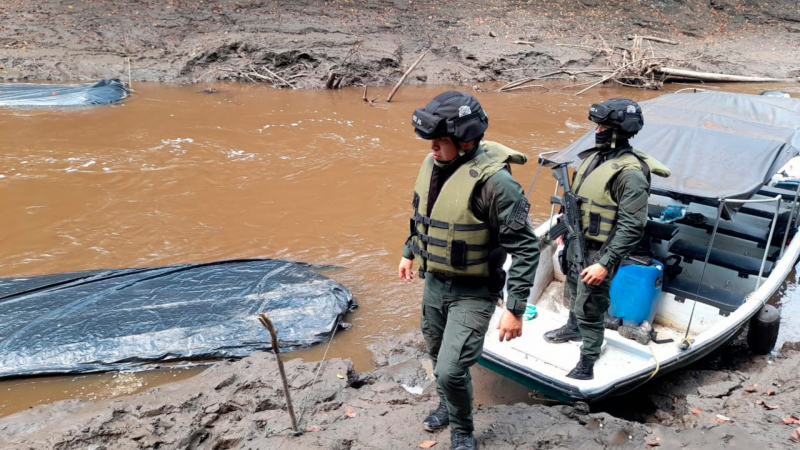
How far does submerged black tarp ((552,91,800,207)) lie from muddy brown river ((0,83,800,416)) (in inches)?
83.8

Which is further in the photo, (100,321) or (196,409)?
(100,321)

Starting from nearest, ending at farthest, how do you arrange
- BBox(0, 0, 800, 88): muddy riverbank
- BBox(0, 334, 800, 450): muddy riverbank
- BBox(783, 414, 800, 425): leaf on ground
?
BBox(0, 334, 800, 450): muddy riverbank → BBox(783, 414, 800, 425): leaf on ground → BBox(0, 0, 800, 88): muddy riverbank

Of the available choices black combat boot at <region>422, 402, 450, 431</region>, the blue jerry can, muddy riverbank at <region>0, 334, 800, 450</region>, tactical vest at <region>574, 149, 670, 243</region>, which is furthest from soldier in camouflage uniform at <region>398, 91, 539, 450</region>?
the blue jerry can

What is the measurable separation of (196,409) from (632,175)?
3.38 m

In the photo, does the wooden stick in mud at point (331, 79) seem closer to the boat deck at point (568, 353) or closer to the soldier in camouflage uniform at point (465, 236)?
the boat deck at point (568, 353)

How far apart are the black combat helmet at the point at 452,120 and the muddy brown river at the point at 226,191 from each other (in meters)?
2.69

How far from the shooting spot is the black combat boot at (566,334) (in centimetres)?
485

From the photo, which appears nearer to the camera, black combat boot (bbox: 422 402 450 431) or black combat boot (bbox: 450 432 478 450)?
black combat boot (bbox: 450 432 478 450)

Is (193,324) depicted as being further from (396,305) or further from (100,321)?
(396,305)

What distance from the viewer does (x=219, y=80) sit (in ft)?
54.3

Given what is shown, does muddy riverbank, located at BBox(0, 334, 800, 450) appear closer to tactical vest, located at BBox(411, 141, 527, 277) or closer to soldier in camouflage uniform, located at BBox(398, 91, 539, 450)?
soldier in camouflage uniform, located at BBox(398, 91, 539, 450)

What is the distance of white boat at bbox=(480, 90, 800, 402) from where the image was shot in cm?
432

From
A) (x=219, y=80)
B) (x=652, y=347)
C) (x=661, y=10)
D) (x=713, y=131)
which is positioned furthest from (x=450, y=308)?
(x=661, y=10)

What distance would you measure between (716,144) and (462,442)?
153 inches
